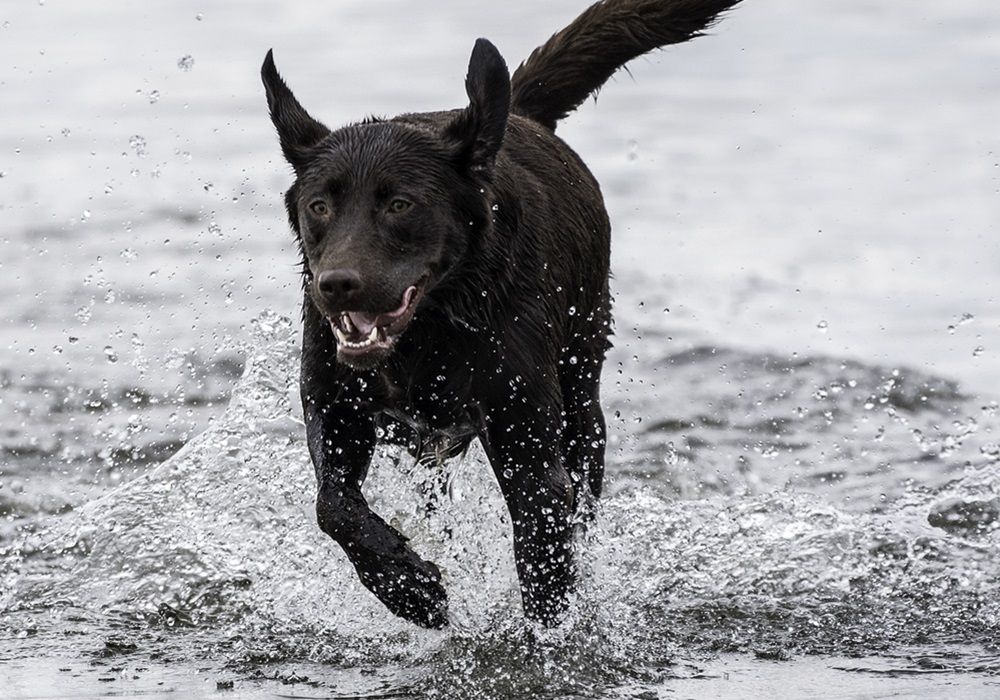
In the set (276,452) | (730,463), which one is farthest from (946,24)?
(276,452)

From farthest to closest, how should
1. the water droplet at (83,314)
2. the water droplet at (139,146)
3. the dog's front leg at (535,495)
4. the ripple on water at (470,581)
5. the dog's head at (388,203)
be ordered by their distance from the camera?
the water droplet at (139,146) → the water droplet at (83,314) → the ripple on water at (470,581) → the dog's front leg at (535,495) → the dog's head at (388,203)

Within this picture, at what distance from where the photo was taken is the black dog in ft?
16.5

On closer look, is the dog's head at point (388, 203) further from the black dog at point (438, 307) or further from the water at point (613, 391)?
the water at point (613, 391)

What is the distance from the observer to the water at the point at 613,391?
18.8 feet

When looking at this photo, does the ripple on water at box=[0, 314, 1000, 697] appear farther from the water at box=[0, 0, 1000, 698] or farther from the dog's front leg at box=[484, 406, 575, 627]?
the dog's front leg at box=[484, 406, 575, 627]

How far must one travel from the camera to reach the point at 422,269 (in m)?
5.06

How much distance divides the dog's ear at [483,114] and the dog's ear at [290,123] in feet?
1.47

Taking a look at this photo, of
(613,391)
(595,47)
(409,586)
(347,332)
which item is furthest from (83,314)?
(347,332)

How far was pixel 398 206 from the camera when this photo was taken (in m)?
5.04

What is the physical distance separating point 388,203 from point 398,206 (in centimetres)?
3

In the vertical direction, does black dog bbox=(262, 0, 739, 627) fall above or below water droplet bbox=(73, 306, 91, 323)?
below

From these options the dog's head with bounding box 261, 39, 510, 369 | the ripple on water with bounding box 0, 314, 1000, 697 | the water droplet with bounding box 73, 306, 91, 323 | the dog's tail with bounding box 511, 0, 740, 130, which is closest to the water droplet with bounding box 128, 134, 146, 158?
the water droplet with bounding box 73, 306, 91, 323

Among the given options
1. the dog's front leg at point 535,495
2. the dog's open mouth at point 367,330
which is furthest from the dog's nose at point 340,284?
the dog's front leg at point 535,495

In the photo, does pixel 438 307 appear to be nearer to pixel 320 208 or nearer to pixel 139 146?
pixel 320 208
